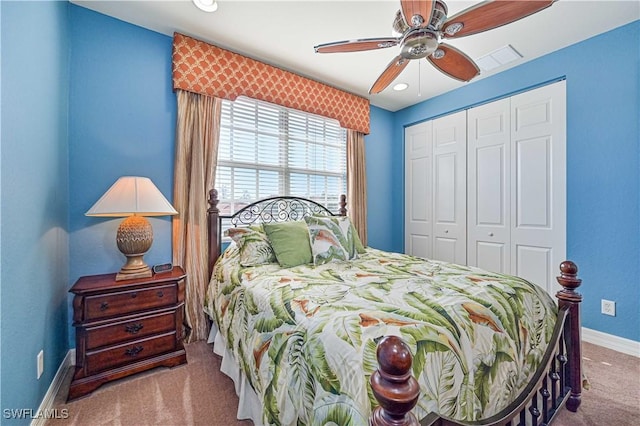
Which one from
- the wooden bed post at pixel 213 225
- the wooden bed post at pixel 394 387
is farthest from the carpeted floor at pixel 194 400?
the wooden bed post at pixel 394 387

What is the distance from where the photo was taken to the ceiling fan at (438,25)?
134 centimetres

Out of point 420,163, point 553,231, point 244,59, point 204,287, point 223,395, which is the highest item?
point 244,59

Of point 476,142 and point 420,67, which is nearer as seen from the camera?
point 420,67

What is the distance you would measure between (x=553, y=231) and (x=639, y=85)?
1341 millimetres

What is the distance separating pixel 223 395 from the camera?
1.70 meters

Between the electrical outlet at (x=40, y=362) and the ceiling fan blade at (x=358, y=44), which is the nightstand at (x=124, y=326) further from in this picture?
the ceiling fan blade at (x=358, y=44)

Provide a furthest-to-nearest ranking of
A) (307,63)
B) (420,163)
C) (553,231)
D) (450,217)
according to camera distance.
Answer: (420,163) → (450,217) → (307,63) → (553,231)

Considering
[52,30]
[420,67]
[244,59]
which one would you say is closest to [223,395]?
[52,30]

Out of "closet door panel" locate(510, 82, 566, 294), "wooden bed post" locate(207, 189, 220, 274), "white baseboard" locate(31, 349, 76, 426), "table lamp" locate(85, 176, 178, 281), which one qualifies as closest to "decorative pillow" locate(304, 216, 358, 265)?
"wooden bed post" locate(207, 189, 220, 274)

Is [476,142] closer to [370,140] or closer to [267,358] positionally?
[370,140]

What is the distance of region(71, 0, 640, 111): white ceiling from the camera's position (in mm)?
2072

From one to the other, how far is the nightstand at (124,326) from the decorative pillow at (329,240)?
1.05 meters

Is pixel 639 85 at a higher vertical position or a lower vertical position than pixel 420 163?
higher

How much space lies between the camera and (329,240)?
2.29 meters
